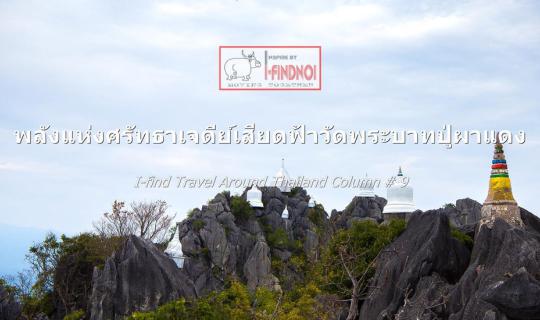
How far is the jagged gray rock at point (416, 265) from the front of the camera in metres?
31.8

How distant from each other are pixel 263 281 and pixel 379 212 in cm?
1870

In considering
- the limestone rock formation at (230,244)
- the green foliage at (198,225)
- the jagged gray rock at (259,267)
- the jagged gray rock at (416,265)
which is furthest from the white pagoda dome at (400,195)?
the jagged gray rock at (416,265)

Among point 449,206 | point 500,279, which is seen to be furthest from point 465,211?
point 500,279

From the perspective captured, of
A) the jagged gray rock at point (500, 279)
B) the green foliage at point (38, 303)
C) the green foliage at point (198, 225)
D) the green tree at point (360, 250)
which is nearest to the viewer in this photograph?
the jagged gray rock at point (500, 279)

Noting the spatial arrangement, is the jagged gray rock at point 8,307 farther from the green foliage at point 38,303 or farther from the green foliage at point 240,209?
the green foliage at point 240,209

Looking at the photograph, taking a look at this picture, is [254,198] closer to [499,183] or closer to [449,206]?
[449,206]

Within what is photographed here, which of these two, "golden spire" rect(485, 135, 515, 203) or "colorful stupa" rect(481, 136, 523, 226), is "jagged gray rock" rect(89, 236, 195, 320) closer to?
"colorful stupa" rect(481, 136, 523, 226)

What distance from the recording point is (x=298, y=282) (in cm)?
6938

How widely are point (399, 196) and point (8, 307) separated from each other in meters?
33.5

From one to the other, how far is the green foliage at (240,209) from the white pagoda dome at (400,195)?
24.4 metres

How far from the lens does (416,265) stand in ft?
105

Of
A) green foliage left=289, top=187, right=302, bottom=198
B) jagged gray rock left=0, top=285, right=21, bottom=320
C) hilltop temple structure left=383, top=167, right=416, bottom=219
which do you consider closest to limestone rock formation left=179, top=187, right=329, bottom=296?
green foliage left=289, top=187, right=302, bottom=198

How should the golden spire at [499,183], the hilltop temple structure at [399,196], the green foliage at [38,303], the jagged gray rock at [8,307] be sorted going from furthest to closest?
the hilltop temple structure at [399,196] < the green foliage at [38,303] < the jagged gray rock at [8,307] < the golden spire at [499,183]

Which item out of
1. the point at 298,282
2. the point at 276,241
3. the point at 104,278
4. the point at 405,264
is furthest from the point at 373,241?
the point at 276,241
